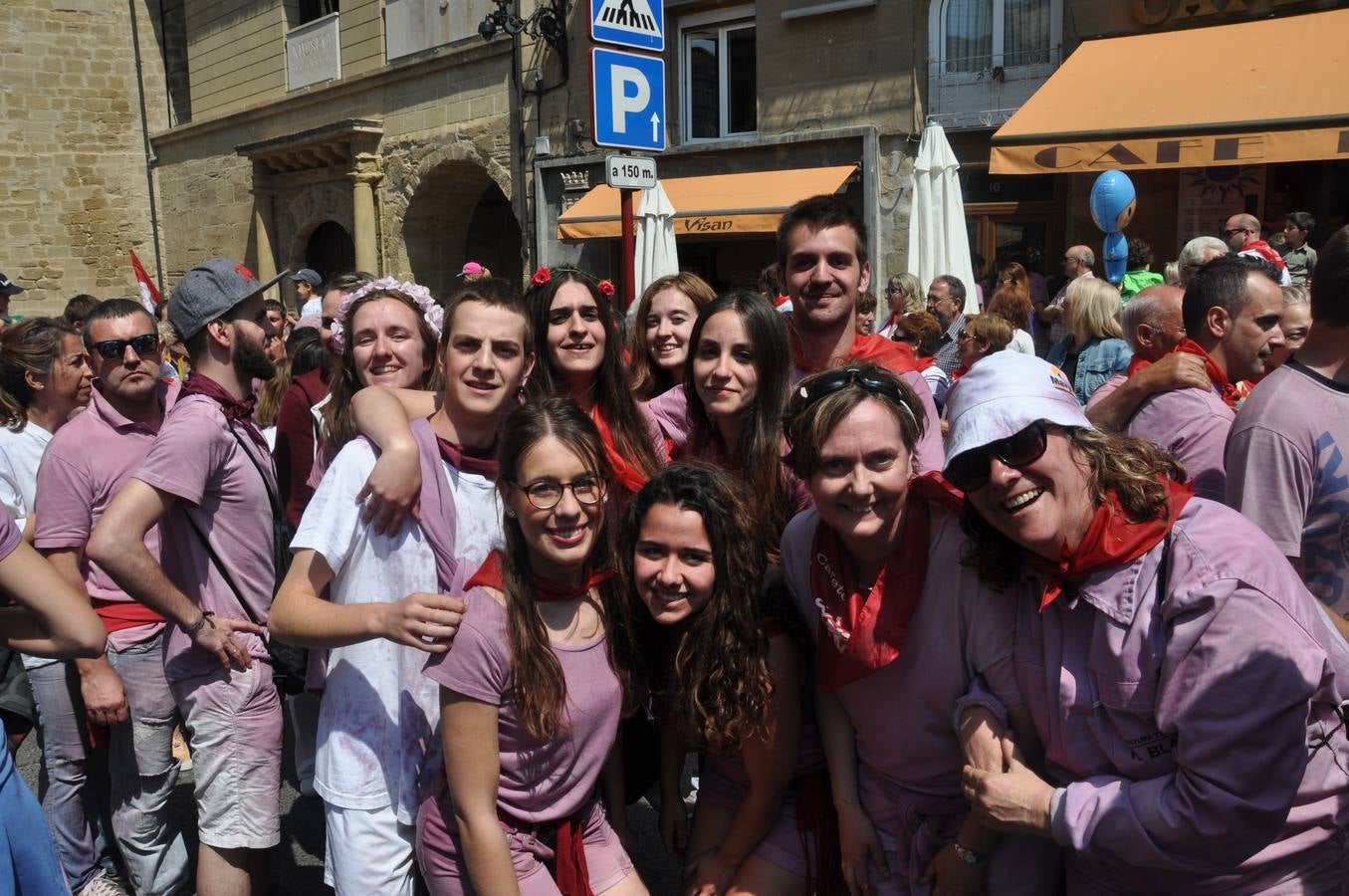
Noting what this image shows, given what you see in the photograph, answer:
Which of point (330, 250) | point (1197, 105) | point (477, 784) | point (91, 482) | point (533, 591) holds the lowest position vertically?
point (477, 784)

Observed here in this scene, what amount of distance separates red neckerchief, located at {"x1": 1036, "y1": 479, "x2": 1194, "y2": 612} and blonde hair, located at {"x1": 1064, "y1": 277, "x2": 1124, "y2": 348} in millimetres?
4095

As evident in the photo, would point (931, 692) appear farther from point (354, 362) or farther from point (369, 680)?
point (354, 362)

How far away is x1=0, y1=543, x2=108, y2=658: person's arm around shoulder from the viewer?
206 centimetres

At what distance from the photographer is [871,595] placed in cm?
208

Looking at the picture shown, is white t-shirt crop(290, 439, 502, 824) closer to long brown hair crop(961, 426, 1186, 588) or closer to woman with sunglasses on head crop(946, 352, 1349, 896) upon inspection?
long brown hair crop(961, 426, 1186, 588)

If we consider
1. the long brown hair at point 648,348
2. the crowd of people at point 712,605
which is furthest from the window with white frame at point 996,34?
the long brown hair at point 648,348

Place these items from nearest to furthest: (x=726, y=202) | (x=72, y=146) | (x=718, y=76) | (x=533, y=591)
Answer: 1. (x=533, y=591)
2. (x=726, y=202)
3. (x=718, y=76)
4. (x=72, y=146)

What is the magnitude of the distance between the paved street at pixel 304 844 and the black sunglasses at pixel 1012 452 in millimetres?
1997

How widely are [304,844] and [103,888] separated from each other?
2.48ft

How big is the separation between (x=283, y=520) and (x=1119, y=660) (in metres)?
2.47

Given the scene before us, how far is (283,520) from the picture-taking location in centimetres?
312

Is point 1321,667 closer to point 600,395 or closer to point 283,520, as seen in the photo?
point 600,395

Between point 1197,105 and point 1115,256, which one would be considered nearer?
point 1115,256

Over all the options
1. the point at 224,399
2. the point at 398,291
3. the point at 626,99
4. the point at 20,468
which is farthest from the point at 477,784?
the point at 626,99
